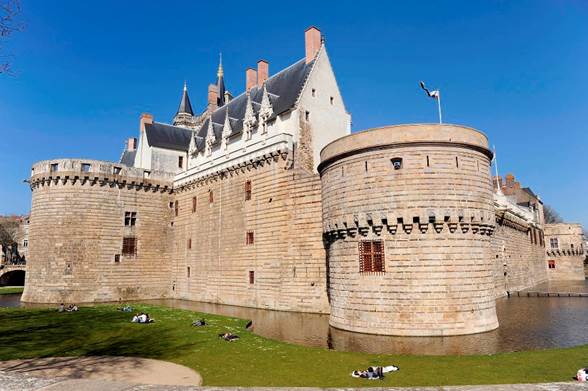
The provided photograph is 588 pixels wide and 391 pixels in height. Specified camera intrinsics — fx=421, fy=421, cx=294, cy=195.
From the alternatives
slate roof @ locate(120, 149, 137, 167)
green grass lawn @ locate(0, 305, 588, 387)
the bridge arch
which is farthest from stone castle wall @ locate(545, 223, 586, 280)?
the bridge arch

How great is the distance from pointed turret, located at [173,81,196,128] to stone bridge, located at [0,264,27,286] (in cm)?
2722

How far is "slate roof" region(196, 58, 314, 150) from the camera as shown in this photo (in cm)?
3164

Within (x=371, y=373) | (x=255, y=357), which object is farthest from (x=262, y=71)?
(x=371, y=373)

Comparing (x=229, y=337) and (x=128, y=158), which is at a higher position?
(x=128, y=158)

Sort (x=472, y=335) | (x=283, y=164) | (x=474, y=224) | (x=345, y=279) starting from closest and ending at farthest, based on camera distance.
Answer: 1. (x=472, y=335)
2. (x=474, y=224)
3. (x=345, y=279)
4. (x=283, y=164)

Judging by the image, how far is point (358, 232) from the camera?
19.8 meters

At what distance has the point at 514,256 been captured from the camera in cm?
3906

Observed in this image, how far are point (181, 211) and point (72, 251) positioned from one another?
935 centimetres

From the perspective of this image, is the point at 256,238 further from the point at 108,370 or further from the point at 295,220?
the point at 108,370

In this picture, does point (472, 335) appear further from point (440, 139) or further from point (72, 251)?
point (72, 251)

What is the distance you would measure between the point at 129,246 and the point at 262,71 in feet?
64.6

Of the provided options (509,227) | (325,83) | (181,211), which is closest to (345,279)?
(325,83)

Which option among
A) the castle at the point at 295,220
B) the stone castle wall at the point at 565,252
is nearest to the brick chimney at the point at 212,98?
the castle at the point at 295,220

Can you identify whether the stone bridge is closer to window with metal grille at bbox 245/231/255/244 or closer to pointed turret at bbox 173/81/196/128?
pointed turret at bbox 173/81/196/128
